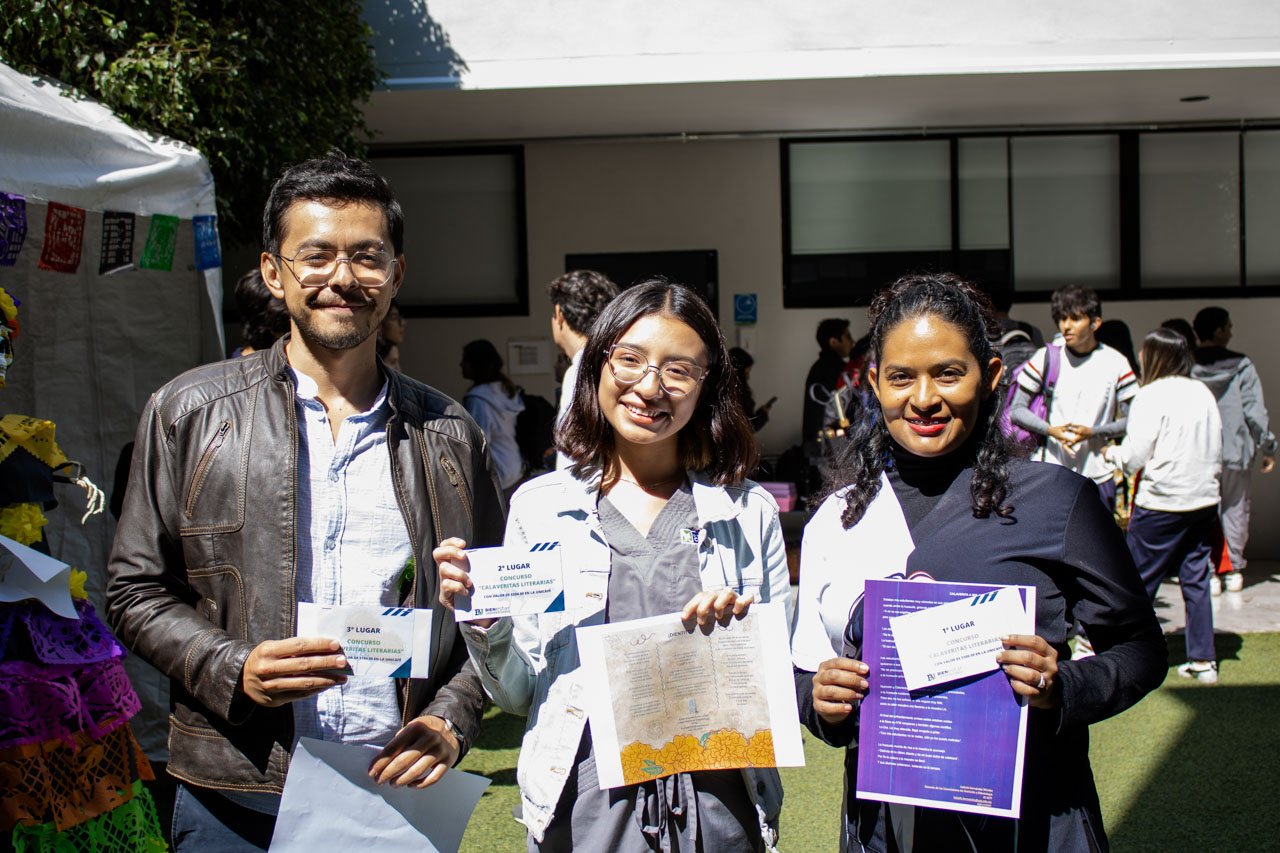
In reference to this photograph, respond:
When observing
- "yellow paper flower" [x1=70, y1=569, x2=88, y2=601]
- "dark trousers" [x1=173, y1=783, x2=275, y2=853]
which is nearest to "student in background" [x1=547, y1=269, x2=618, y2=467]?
"yellow paper flower" [x1=70, y1=569, x2=88, y2=601]

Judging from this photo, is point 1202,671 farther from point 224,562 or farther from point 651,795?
point 224,562

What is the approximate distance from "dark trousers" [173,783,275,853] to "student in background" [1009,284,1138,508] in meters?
6.07

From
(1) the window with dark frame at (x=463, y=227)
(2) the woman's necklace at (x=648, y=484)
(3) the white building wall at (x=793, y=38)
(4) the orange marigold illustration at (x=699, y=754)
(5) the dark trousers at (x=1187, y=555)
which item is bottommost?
(5) the dark trousers at (x=1187, y=555)

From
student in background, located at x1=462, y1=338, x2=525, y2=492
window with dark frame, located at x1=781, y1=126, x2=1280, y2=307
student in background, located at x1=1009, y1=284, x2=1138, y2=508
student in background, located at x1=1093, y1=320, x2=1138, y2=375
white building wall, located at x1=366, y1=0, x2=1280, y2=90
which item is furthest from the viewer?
window with dark frame, located at x1=781, y1=126, x2=1280, y2=307

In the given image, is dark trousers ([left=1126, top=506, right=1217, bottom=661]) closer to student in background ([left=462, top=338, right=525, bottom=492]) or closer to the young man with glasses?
student in background ([left=462, top=338, right=525, bottom=492])

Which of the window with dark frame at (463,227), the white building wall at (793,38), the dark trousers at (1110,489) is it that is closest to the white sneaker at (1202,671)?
the dark trousers at (1110,489)

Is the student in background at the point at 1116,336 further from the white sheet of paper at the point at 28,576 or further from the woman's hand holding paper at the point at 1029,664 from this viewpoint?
the white sheet of paper at the point at 28,576

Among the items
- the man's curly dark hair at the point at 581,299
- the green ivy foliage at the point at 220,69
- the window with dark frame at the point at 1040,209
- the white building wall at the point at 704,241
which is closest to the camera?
the man's curly dark hair at the point at 581,299

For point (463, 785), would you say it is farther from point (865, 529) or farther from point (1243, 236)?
point (1243, 236)

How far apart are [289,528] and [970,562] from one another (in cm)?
135

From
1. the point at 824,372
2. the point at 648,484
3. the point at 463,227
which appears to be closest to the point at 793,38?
the point at 824,372

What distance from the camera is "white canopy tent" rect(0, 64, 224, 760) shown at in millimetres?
4695

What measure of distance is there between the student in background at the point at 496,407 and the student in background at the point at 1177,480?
12.8ft

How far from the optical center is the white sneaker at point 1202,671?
6.61 metres
